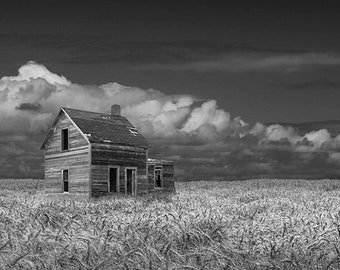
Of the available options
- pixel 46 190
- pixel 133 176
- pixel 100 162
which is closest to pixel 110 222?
pixel 100 162

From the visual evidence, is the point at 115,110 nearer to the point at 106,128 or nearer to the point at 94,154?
the point at 106,128

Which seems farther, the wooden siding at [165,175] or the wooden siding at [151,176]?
the wooden siding at [165,175]

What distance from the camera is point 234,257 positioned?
584cm

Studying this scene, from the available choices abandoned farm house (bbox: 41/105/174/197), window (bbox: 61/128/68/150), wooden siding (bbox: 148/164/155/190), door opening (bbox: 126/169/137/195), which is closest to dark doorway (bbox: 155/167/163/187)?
wooden siding (bbox: 148/164/155/190)

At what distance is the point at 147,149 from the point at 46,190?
258 inches

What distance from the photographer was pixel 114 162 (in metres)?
29.1

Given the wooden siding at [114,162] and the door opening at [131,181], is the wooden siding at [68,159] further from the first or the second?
the door opening at [131,181]

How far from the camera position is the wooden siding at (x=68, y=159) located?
28.3 metres

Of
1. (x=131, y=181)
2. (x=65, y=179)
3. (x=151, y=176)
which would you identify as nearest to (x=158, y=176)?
(x=151, y=176)

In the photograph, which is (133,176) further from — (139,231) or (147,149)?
(139,231)

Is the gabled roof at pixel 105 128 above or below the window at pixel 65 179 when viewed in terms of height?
above

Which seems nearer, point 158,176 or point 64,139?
point 64,139

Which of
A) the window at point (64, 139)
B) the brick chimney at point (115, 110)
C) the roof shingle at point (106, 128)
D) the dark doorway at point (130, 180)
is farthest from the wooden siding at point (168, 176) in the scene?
the window at point (64, 139)

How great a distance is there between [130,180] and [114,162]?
2308mm
